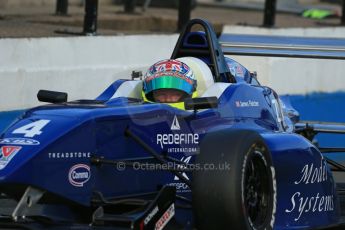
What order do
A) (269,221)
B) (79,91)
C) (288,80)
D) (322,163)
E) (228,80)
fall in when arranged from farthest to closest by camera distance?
1. (288,80)
2. (79,91)
3. (228,80)
4. (322,163)
5. (269,221)

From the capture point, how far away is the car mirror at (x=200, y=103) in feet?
24.8

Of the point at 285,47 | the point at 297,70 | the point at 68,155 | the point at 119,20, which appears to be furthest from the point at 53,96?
the point at 119,20

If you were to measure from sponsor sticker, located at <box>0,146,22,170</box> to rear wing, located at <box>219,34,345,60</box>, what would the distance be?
3.78 m

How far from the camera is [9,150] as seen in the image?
679 cm

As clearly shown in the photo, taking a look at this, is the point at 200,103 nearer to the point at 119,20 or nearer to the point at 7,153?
the point at 7,153

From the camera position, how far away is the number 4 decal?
6.89 metres

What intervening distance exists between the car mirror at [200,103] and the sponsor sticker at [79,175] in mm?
963

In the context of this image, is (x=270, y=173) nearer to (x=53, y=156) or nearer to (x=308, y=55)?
(x=53, y=156)

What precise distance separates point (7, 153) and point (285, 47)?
4.06 m

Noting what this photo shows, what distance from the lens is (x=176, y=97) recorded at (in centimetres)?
828

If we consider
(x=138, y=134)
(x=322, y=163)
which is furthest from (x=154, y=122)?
(x=322, y=163)

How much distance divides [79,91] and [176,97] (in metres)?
3.51

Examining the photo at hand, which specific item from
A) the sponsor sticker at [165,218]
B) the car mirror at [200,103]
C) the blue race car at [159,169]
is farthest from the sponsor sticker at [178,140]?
the sponsor sticker at [165,218]

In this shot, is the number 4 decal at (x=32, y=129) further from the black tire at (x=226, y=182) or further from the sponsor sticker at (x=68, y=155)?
the black tire at (x=226, y=182)
